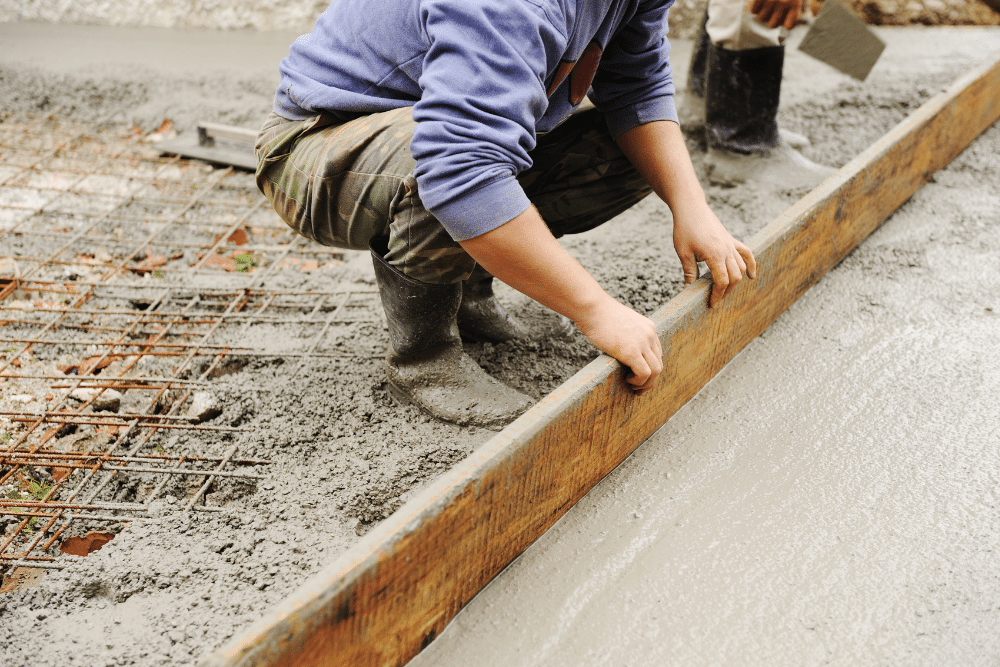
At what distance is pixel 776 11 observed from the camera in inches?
94.7

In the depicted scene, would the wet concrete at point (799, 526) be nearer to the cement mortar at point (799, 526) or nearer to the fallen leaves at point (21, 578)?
the cement mortar at point (799, 526)

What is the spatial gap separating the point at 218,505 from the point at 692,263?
101cm

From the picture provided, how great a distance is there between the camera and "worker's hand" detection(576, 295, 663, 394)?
1.22 m

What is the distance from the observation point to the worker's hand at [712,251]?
1.46m

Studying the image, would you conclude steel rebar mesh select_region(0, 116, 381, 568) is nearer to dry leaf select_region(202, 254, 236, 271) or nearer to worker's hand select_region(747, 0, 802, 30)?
dry leaf select_region(202, 254, 236, 271)

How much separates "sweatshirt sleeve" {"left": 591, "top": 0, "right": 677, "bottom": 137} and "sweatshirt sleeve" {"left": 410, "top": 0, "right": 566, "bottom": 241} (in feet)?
1.43

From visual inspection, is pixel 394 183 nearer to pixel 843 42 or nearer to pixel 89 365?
pixel 89 365

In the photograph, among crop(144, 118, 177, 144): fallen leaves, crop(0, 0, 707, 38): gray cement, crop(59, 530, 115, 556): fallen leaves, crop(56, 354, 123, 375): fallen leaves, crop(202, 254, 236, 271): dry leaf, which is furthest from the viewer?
crop(0, 0, 707, 38): gray cement

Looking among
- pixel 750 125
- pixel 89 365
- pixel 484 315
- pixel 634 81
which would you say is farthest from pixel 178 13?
pixel 634 81

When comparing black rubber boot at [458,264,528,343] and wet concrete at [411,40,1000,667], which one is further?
black rubber boot at [458,264,528,343]

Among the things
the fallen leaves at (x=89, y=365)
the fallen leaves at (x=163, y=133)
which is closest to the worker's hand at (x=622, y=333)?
the fallen leaves at (x=89, y=365)

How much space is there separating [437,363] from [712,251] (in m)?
0.59

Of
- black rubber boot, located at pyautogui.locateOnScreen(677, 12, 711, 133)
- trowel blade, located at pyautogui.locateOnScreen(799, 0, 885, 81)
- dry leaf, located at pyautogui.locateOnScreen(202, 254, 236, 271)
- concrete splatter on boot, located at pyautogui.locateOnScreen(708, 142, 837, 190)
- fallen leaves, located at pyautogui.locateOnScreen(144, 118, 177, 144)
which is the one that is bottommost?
fallen leaves, located at pyautogui.locateOnScreen(144, 118, 177, 144)

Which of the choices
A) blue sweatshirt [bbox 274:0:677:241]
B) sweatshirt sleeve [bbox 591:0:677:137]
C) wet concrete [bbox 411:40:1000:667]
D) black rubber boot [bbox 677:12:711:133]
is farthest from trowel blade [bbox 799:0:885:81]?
blue sweatshirt [bbox 274:0:677:241]
